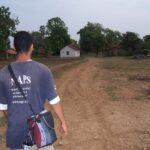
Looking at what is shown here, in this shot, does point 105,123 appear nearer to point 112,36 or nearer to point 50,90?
point 50,90

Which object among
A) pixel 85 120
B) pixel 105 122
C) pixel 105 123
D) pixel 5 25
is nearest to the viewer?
pixel 105 123

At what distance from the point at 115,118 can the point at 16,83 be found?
6424 mm

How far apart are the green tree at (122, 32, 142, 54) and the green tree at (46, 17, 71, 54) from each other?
49.8ft

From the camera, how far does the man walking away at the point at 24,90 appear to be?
4254 millimetres

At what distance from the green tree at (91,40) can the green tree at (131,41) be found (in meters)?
6.37

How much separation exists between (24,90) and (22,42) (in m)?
0.46

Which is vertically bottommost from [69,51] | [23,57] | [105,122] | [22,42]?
[69,51]

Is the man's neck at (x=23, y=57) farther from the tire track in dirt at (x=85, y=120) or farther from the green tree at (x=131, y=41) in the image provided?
the green tree at (x=131, y=41)

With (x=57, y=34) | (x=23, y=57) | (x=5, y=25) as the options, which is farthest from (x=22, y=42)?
(x=57, y=34)

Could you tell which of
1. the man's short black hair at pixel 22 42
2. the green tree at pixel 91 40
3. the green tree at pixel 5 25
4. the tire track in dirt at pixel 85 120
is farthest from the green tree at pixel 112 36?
the man's short black hair at pixel 22 42

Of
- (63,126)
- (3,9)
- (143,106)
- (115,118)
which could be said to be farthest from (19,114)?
(3,9)

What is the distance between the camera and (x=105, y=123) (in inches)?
389

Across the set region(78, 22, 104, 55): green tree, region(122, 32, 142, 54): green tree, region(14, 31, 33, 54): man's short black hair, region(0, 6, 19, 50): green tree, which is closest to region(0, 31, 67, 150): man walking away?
region(14, 31, 33, 54): man's short black hair

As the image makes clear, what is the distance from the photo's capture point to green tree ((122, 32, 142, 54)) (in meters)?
102
